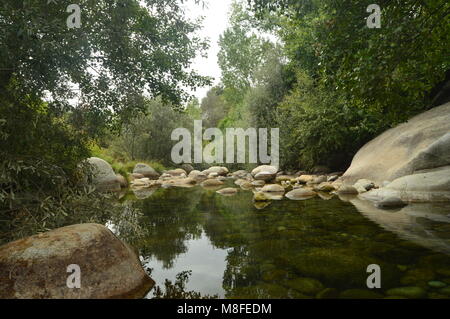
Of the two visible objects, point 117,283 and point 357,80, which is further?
point 357,80

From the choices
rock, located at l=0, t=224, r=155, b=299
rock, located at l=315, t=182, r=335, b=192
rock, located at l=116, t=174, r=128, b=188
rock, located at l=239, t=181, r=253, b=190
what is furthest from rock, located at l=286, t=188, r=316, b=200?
rock, located at l=116, t=174, r=128, b=188

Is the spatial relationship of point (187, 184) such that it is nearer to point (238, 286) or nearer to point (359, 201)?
point (359, 201)

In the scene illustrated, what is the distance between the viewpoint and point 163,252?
5.04 m

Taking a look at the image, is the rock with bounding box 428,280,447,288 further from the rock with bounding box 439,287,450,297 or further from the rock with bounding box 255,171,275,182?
the rock with bounding box 255,171,275,182

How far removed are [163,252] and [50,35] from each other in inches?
152

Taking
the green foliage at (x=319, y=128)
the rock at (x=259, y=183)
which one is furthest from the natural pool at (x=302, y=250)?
the green foliage at (x=319, y=128)

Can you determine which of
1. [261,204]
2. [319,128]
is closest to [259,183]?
[319,128]

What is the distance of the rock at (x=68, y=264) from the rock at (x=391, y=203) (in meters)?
6.41

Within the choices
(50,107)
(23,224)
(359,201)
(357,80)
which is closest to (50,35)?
(50,107)

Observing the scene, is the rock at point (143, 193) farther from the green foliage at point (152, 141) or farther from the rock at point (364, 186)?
the green foliage at point (152, 141)

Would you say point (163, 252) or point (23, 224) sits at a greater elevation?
point (23, 224)

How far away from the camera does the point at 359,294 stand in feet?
10.3

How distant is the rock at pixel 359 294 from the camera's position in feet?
10.1
